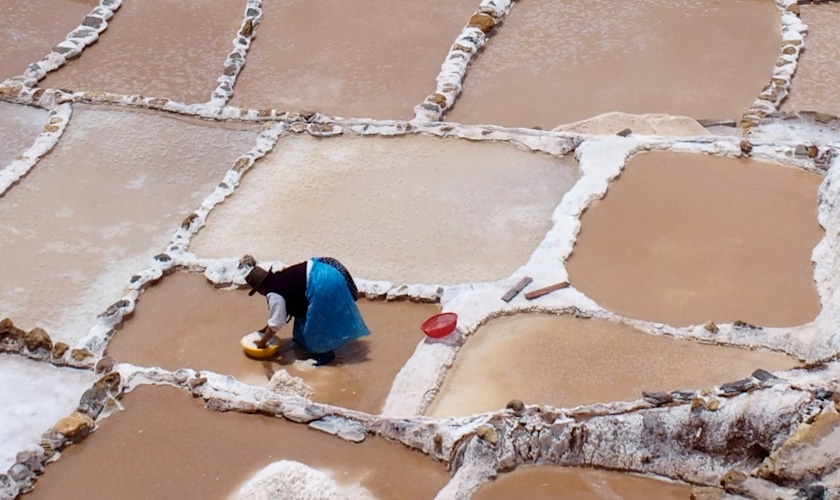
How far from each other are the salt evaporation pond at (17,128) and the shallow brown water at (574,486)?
246 inches

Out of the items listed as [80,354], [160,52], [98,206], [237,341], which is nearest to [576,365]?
[237,341]

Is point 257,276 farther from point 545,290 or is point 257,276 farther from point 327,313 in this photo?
point 545,290

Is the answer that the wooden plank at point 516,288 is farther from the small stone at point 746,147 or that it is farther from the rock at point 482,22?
the rock at point 482,22

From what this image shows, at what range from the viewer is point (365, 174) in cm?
945

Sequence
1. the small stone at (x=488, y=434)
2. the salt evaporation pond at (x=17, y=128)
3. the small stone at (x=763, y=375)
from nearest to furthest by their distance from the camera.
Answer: the small stone at (x=488, y=434) → the small stone at (x=763, y=375) → the salt evaporation pond at (x=17, y=128)

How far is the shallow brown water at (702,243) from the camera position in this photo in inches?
298

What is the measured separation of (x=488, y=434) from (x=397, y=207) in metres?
3.22

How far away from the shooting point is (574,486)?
20.0 feet

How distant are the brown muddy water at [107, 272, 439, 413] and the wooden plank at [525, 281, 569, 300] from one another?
0.72m

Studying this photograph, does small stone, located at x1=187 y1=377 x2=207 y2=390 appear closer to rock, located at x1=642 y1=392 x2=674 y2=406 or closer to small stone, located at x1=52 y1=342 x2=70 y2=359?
small stone, located at x1=52 y1=342 x2=70 y2=359

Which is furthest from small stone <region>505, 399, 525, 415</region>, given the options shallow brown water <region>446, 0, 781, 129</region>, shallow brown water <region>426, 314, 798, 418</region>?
shallow brown water <region>446, 0, 781, 129</region>

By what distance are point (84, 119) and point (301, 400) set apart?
5023 millimetres

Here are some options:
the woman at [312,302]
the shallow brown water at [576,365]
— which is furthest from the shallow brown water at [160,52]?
the shallow brown water at [576,365]

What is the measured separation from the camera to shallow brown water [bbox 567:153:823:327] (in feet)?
24.8
